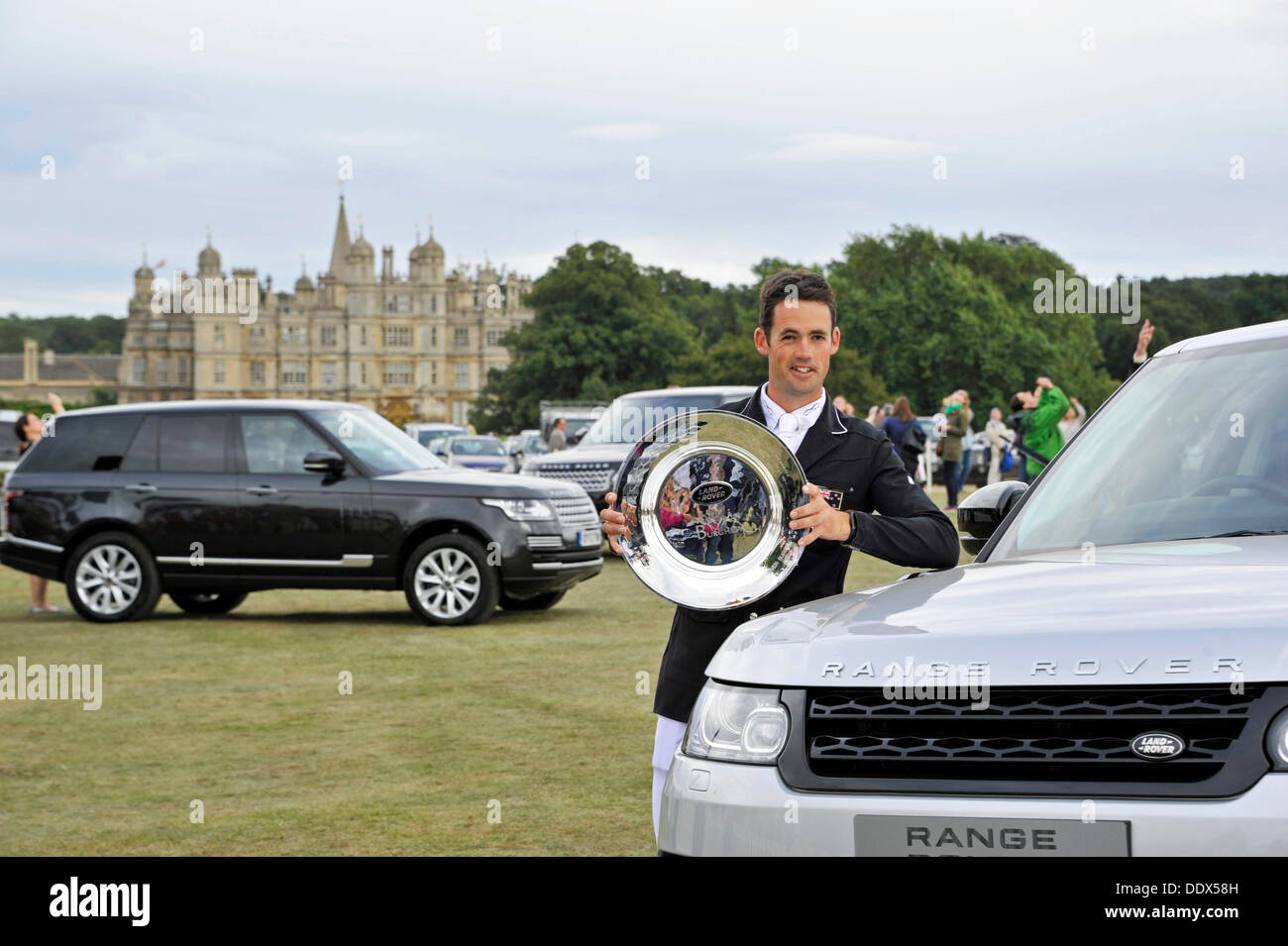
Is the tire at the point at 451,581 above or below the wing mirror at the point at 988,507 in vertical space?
below

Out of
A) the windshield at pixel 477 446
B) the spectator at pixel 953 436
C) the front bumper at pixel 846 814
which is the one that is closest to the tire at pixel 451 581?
the front bumper at pixel 846 814

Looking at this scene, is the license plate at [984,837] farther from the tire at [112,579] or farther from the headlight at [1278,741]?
the tire at [112,579]

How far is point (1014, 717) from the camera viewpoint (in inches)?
117

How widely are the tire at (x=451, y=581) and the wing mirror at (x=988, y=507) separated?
9.52 m

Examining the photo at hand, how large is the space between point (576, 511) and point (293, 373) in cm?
17598

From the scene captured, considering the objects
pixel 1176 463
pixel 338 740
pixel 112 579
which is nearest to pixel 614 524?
pixel 1176 463

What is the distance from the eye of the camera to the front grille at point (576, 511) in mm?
14375

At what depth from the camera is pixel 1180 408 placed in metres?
4.56

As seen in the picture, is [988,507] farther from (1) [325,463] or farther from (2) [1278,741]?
(1) [325,463]

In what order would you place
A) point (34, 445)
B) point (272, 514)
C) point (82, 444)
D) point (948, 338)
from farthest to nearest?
point (948, 338) → point (34, 445) → point (82, 444) → point (272, 514)

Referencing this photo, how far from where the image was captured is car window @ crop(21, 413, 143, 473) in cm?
1492

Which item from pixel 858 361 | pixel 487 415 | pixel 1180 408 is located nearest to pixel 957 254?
pixel 858 361
